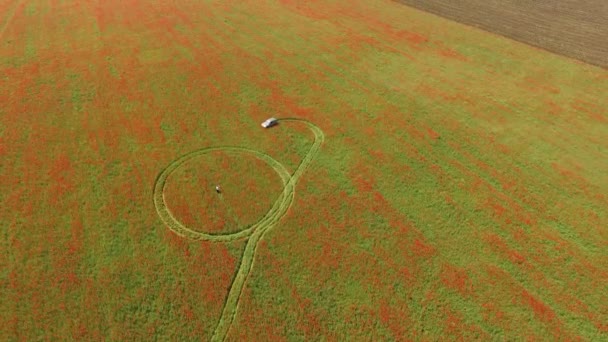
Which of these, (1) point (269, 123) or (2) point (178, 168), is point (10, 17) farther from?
(1) point (269, 123)

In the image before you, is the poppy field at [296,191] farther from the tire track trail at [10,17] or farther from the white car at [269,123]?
the tire track trail at [10,17]

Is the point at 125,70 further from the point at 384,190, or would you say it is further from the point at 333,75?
the point at 384,190

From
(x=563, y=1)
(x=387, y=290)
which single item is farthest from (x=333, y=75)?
(x=563, y=1)

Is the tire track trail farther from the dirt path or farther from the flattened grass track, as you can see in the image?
the dirt path

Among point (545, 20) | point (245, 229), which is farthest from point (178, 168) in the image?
point (545, 20)

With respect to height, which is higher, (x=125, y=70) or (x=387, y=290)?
(x=125, y=70)

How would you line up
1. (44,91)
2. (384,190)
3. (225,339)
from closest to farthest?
(225,339) < (384,190) < (44,91)
